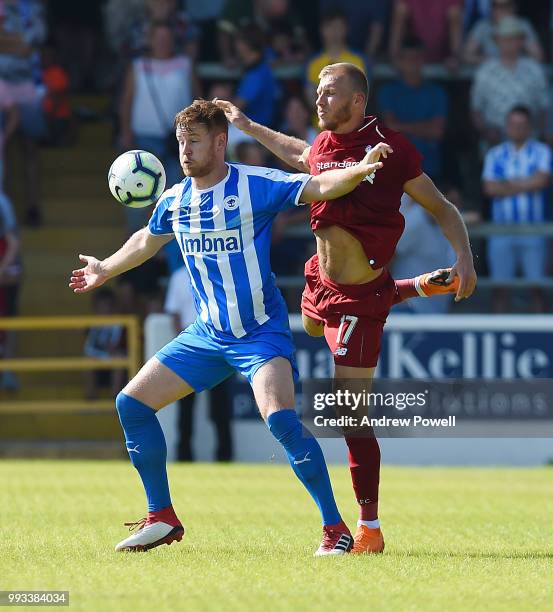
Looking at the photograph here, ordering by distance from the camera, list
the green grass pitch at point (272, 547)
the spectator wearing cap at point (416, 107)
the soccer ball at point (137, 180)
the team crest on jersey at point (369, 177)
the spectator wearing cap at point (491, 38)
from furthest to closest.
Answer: the spectator wearing cap at point (491, 38) < the spectator wearing cap at point (416, 107) < the soccer ball at point (137, 180) < the team crest on jersey at point (369, 177) < the green grass pitch at point (272, 547)

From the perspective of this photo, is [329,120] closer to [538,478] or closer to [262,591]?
[262,591]

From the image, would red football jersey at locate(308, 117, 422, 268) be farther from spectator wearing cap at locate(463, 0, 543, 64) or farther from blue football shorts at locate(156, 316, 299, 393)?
spectator wearing cap at locate(463, 0, 543, 64)

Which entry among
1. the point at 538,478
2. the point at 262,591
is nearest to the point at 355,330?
the point at 262,591

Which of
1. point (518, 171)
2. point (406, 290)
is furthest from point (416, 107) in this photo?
point (406, 290)

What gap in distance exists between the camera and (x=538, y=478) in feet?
40.3

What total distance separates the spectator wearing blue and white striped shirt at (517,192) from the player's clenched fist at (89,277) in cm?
871

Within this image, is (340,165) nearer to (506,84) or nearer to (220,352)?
(220,352)

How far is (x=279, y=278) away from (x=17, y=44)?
4285 mm

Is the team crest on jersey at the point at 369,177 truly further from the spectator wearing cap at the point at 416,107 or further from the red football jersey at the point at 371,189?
the spectator wearing cap at the point at 416,107

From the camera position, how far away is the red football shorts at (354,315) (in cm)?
755

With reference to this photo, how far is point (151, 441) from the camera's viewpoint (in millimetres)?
7504

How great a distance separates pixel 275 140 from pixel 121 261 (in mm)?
1161

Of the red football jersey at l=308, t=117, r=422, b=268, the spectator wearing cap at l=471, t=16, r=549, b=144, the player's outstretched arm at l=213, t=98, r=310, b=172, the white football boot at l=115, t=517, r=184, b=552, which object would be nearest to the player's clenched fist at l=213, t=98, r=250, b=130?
the player's outstretched arm at l=213, t=98, r=310, b=172

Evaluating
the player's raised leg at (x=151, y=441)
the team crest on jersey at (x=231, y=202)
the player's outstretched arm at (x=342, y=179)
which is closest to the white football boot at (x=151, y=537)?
the player's raised leg at (x=151, y=441)
